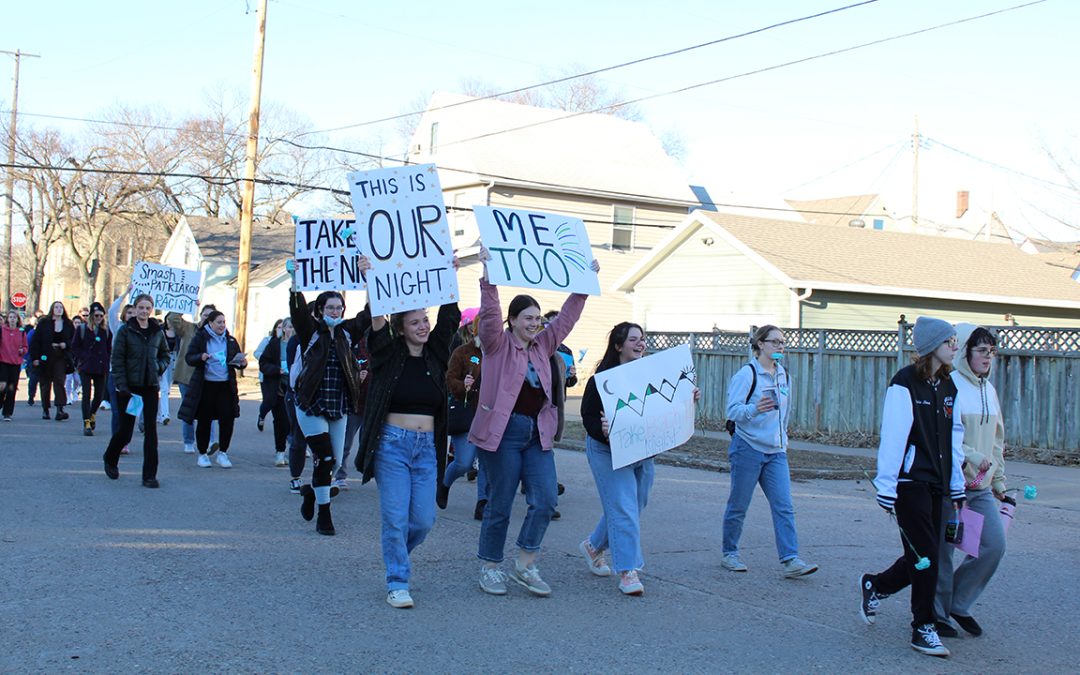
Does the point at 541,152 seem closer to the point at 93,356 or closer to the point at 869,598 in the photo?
the point at 93,356

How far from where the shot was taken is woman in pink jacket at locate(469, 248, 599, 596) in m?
6.53

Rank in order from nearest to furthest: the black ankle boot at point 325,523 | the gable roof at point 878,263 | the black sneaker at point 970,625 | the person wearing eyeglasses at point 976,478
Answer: the person wearing eyeglasses at point 976,478
the black sneaker at point 970,625
the black ankle boot at point 325,523
the gable roof at point 878,263

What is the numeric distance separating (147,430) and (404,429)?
505 cm

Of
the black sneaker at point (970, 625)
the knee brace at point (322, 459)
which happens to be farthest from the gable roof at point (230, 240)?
the black sneaker at point (970, 625)

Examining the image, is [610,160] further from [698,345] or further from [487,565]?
[487,565]

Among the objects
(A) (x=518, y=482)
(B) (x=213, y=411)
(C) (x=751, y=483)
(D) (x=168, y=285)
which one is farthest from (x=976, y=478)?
(D) (x=168, y=285)

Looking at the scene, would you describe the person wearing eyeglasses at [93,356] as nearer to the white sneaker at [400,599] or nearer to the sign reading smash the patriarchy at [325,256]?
the sign reading smash the patriarchy at [325,256]

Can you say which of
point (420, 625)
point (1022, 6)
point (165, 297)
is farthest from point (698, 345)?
point (420, 625)

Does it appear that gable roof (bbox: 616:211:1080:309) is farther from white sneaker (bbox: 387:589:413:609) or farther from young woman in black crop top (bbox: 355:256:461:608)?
white sneaker (bbox: 387:589:413:609)

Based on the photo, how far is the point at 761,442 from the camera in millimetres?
7543

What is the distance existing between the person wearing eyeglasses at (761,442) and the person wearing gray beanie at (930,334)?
1647mm

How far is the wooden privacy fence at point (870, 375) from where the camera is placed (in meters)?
15.6

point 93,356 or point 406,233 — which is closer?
point 406,233

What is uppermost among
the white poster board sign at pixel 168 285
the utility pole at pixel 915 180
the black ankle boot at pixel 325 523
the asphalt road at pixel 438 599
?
the utility pole at pixel 915 180
